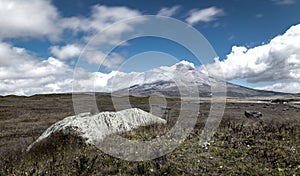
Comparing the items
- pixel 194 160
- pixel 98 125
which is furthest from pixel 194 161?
pixel 98 125

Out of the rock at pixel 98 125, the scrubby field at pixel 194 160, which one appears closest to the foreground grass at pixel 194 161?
the scrubby field at pixel 194 160

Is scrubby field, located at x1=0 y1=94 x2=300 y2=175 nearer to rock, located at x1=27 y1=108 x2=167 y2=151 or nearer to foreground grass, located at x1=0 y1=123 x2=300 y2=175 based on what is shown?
foreground grass, located at x1=0 y1=123 x2=300 y2=175

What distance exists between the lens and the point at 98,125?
45.2 ft

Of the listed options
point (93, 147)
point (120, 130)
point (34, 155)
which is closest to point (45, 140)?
point (34, 155)

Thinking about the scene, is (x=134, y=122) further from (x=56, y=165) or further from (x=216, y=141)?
(x=56, y=165)

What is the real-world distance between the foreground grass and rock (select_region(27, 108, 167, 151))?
0.98 meters

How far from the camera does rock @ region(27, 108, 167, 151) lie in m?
12.4

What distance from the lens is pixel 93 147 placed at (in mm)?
11328

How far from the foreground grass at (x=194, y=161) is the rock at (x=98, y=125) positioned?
979mm

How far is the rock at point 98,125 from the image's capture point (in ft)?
40.8

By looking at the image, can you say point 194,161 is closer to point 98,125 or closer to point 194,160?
point 194,160

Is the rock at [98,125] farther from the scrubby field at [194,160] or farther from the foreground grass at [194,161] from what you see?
the foreground grass at [194,161]

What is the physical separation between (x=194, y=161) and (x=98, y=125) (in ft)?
22.1

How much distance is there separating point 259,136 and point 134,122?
7759mm
